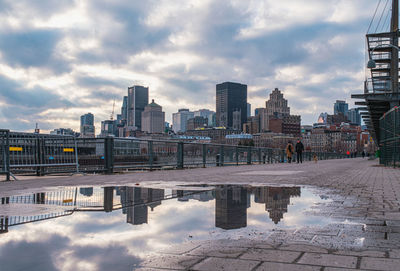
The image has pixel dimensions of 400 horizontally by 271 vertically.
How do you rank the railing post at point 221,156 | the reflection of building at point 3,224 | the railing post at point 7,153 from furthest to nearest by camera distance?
1. the railing post at point 221,156
2. the railing post at point 7,153
3. the reflection of building at point 3,224

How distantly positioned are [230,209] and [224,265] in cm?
261

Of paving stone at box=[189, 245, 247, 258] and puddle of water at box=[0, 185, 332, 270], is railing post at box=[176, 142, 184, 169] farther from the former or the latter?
paving stone at box=[189, 245, 247, 258]

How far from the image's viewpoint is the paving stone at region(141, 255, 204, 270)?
2811 mm

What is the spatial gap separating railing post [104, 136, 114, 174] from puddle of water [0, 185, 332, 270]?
734cm

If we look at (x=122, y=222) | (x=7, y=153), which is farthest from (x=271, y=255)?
(x=7, y=153)

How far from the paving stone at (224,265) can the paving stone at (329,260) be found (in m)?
0.42

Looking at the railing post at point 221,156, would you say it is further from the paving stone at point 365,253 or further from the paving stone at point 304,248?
the paving stone at point 365,253

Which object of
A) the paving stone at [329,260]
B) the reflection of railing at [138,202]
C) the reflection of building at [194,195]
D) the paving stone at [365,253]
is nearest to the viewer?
the paving stone at [329,260]

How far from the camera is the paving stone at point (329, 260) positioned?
2855mm

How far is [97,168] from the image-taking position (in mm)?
14516

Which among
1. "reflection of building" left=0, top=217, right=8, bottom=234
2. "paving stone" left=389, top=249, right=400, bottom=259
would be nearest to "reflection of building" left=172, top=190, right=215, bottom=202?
"reflection of building" left=0, top=217, right=8, bottom=234

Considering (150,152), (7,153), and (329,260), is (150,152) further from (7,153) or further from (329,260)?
(329,260)

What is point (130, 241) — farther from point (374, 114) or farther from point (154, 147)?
point (374, 114)

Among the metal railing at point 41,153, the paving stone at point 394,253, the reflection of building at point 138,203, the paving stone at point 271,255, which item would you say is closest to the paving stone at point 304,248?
the paving stone at point 271,255
